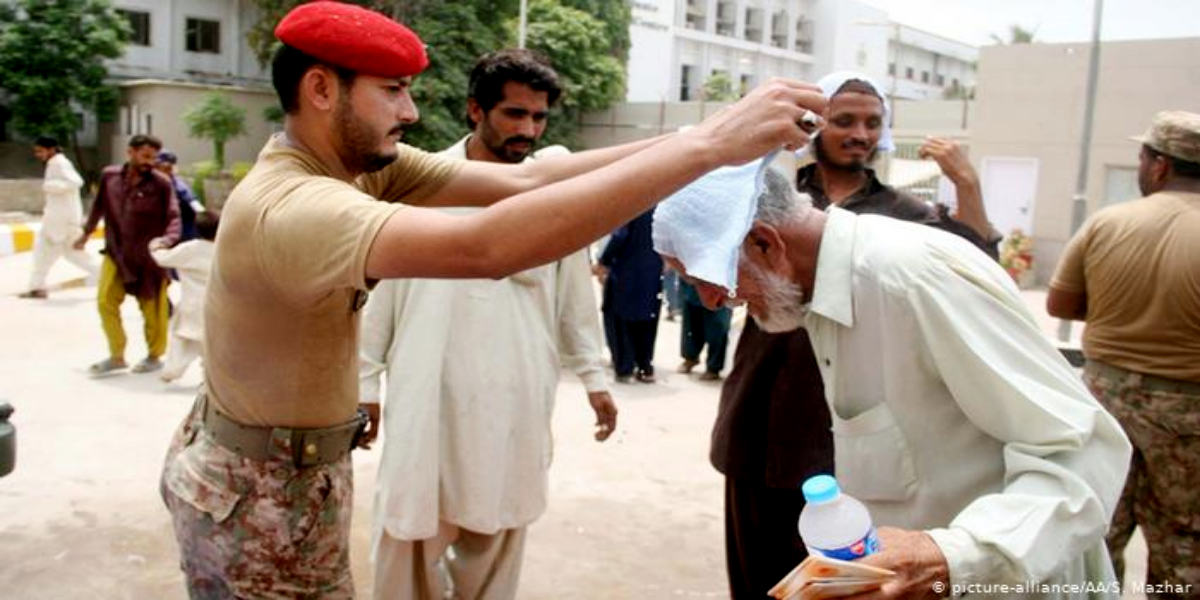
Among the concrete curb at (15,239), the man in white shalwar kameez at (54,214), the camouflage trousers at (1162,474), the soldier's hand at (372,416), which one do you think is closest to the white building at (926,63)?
the concrete curb at (15,239)

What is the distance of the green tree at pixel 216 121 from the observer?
25625 millimetres

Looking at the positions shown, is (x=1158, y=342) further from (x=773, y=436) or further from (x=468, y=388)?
(x=468, y=388)

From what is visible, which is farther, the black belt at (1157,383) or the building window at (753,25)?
the building window at (753,25)

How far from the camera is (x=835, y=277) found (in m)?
1.77

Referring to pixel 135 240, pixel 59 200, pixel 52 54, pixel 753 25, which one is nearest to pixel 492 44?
pixel 52 54

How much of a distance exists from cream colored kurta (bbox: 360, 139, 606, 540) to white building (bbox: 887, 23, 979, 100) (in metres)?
49.5

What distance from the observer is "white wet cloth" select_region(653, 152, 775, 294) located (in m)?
1.73

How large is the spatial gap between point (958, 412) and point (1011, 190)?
55.5 feet

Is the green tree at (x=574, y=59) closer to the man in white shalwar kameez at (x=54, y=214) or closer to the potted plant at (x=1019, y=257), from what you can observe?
the potted plant at (x=1019, y=257)

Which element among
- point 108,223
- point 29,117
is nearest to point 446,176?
point 108,223

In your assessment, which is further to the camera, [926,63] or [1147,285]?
[926,63]

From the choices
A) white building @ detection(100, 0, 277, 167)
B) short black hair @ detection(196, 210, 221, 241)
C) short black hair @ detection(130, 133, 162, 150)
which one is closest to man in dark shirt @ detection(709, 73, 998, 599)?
short black hair @ detection(196, 210, 221, 241)

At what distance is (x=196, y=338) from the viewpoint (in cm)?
712

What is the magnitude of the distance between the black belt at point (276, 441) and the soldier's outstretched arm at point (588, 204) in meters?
0.67
